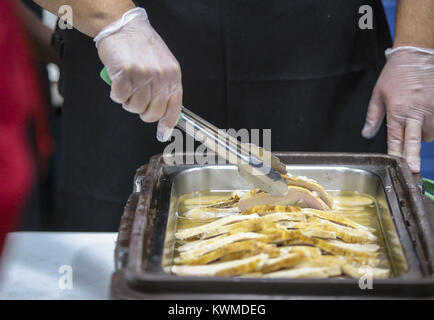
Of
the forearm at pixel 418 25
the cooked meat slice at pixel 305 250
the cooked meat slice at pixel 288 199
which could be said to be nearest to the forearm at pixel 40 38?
the cooked meat slice at pixel 288 199

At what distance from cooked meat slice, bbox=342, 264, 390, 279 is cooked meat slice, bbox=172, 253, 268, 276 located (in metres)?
0.19

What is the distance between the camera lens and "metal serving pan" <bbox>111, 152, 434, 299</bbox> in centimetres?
109

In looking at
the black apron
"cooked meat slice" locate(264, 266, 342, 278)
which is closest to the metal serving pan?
"cooked meat slice" locate(264, 266, 342, 278)

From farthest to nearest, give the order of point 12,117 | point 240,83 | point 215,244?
point 240,83 < point 215,244 < point 12,117

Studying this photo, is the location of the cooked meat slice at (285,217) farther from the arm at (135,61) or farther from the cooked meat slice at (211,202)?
the arm at (135,61)

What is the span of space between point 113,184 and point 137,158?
0.18 m

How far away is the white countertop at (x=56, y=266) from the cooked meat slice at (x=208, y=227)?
27cm

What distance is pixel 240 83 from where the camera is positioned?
234 cm

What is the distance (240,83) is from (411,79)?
2.25ft

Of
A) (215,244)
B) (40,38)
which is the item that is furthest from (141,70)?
(40,38)

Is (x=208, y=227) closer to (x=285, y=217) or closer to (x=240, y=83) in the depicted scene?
(x=285, y=217)

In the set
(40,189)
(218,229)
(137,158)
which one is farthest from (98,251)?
(40,189)

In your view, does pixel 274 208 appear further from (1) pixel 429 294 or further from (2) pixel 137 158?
(2) pixel 137 158

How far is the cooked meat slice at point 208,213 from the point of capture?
165 centimetres
